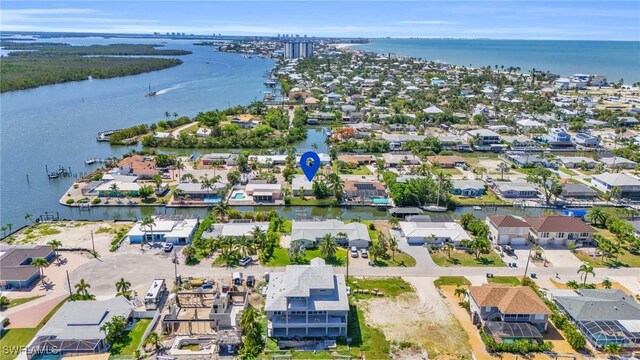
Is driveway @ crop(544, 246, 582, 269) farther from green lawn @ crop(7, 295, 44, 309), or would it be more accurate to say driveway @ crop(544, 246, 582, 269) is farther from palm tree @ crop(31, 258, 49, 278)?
palm tree @ crop(31, 258, 49, 278)

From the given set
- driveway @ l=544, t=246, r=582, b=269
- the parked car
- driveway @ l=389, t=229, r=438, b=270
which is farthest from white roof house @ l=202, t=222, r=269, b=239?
driveway @ l=544, t=246, r=582, b=269

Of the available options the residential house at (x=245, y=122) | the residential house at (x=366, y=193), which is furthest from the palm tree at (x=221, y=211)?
the residential house at (x=245, y=122)

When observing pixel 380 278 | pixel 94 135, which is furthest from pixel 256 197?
pixel 94 135

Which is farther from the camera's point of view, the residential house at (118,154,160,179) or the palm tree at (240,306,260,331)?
the residential house at (118,154,160,179)

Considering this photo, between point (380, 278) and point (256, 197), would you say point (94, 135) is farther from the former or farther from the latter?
point (380, 278)

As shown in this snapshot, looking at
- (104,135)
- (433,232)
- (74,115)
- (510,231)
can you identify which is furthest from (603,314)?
(74,115)

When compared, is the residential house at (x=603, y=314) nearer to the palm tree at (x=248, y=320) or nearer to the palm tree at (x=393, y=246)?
the palm tree at (x=393, y=246)

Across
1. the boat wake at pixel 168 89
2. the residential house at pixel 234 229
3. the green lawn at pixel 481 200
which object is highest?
the boat wake at pixel 168 89

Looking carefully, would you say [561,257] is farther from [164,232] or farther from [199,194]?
[199,194]
